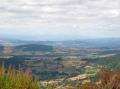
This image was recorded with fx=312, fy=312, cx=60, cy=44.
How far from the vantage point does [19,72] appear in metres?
10.0

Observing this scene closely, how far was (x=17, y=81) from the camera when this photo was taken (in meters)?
9.75

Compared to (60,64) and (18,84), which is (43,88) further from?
(60,64)

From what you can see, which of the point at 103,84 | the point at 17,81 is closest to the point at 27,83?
the point at 17,81

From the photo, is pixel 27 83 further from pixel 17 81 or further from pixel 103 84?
pixel 103 84

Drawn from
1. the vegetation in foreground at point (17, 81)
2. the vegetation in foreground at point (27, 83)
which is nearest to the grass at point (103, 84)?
the vegetation in foreground at point (27, 83)

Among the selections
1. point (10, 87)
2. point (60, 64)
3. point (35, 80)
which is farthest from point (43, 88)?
point (60, 64)

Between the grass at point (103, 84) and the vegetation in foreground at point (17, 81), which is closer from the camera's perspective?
the vegetation in foreground at point (17, 81)

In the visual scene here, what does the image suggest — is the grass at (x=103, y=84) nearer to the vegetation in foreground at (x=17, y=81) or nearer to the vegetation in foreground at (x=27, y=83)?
the vegetation in foreground at (x=27, y=83)

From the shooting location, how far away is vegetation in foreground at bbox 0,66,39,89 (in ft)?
31.7

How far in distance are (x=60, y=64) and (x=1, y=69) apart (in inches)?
5693

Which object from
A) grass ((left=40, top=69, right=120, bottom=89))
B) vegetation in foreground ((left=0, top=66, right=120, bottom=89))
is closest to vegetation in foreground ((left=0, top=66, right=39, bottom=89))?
vegetation in foreground ((left=0, top=66, right=120, bottom=89))

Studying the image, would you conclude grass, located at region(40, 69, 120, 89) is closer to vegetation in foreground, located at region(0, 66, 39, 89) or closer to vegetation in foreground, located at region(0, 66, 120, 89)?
vegetation in foreground, located at region(0, 66, 120, 89)

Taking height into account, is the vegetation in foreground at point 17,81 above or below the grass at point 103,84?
above

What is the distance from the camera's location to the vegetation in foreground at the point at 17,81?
9.66m
